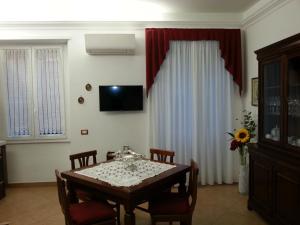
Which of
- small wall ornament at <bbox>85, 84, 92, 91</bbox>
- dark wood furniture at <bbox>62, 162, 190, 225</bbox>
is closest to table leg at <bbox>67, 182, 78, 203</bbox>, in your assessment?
dark wood furniture at <bbox>62, 162, 190, 225</bbox>

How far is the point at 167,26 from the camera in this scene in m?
4.38

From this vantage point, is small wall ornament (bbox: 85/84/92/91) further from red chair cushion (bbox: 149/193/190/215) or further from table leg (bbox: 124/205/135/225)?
table leg (bbox: 124/205/135/225)

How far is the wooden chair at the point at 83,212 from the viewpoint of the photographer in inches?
93.0

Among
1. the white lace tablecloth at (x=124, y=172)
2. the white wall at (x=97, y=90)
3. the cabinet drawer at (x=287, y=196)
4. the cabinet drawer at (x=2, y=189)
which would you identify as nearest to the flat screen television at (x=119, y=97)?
the white wall at (x=97, y=90)

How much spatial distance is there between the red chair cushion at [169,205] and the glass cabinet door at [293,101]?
1.29 metres

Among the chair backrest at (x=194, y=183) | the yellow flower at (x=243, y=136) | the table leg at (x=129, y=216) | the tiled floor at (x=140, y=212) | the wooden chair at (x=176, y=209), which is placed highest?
the yellow flower at (x=243, y=136)

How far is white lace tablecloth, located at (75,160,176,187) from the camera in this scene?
2.48 meters

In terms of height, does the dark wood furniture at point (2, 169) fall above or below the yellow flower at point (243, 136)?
below

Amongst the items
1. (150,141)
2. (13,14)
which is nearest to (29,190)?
(150,141)

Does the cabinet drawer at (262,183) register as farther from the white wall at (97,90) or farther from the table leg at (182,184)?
the white wall at (97,90)

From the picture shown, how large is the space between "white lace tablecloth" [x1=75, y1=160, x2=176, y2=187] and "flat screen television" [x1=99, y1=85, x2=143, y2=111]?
1.34m

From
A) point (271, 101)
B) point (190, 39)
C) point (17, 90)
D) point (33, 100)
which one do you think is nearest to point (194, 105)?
point (190, 39)

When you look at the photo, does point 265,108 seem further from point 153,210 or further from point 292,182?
point 153,210

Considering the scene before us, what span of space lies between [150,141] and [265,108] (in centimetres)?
190
